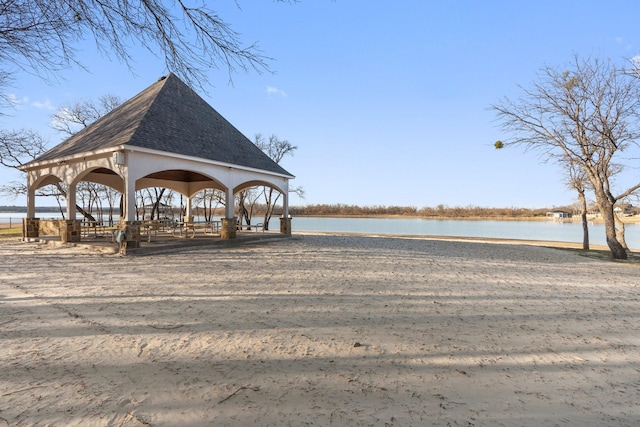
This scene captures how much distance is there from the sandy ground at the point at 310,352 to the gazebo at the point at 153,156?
3.95 meters

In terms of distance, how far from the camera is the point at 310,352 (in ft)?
9.49

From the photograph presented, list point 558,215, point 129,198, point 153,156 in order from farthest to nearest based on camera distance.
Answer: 1. point 558,215
2. point 153,156
3. point 129,198

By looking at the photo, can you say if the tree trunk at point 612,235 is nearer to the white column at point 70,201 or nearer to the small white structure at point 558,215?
the white column at point 70,201

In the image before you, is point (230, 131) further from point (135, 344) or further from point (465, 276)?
point (135, 344)

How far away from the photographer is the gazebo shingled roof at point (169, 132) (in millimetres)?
9461

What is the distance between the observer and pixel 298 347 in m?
3.00

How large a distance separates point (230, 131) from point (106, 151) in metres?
6.19

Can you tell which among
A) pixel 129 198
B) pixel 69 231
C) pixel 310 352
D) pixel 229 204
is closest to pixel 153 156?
pixel 129 198

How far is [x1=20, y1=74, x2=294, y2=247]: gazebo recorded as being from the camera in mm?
8773

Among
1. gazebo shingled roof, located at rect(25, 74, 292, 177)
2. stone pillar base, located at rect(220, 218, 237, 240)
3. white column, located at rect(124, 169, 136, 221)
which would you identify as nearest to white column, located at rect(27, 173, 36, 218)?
gazebo shingled roof, located at rect(25, 74, 292, 177)

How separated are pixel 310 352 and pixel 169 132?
9709 millimetres

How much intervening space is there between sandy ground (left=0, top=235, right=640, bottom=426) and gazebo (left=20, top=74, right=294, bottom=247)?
3.95 m

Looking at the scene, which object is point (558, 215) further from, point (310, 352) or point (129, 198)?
point (310, 352)

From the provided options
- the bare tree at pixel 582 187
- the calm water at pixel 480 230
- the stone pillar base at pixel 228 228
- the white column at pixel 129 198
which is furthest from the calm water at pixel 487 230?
the white column at pixel 129 198
